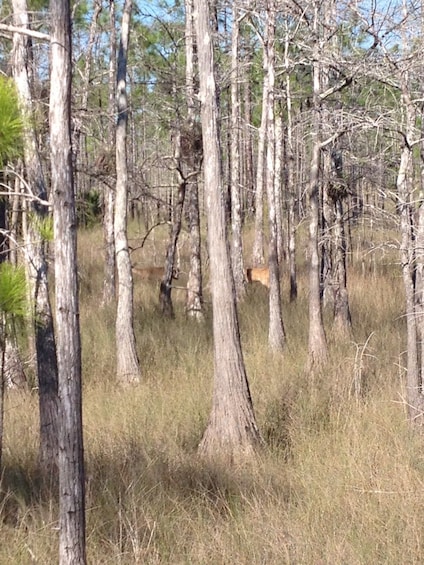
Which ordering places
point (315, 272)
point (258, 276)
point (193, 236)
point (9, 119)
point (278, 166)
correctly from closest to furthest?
point (9, 119) < point (315, 272) < point (193, 236) < point (278, 166) < point (258, 276)

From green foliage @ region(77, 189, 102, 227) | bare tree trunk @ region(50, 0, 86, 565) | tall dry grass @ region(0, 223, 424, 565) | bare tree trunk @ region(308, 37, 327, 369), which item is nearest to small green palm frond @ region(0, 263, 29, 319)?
bare tree trunk @ region(50, 0, 86, 565)

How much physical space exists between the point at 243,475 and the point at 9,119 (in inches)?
121

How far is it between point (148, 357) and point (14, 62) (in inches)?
194

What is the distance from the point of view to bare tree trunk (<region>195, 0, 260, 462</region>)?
6336mm

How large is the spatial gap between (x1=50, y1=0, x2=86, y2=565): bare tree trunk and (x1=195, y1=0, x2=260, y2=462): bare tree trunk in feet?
9.38

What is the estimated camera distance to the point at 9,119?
160 inches

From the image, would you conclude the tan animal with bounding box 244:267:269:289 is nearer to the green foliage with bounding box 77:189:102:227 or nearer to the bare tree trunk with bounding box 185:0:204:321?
the green foliage with bounding box 77:189:102:227

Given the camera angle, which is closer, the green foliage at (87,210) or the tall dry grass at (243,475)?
the tall dry grass at (243,475)

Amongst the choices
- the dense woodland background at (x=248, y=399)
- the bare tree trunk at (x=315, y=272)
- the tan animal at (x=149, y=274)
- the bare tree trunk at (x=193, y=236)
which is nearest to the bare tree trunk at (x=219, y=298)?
the dense woodland background at (x=248, y=399)

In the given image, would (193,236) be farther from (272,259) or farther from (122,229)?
(122,229)

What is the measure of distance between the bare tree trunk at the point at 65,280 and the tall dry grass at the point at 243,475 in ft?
2.98

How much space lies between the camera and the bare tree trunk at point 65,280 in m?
3.45

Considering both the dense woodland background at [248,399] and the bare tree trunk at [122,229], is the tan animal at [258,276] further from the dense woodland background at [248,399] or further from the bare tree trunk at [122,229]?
the bare tree trunk at [122,229]

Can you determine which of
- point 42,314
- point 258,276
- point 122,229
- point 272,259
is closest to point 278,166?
point 258,276
